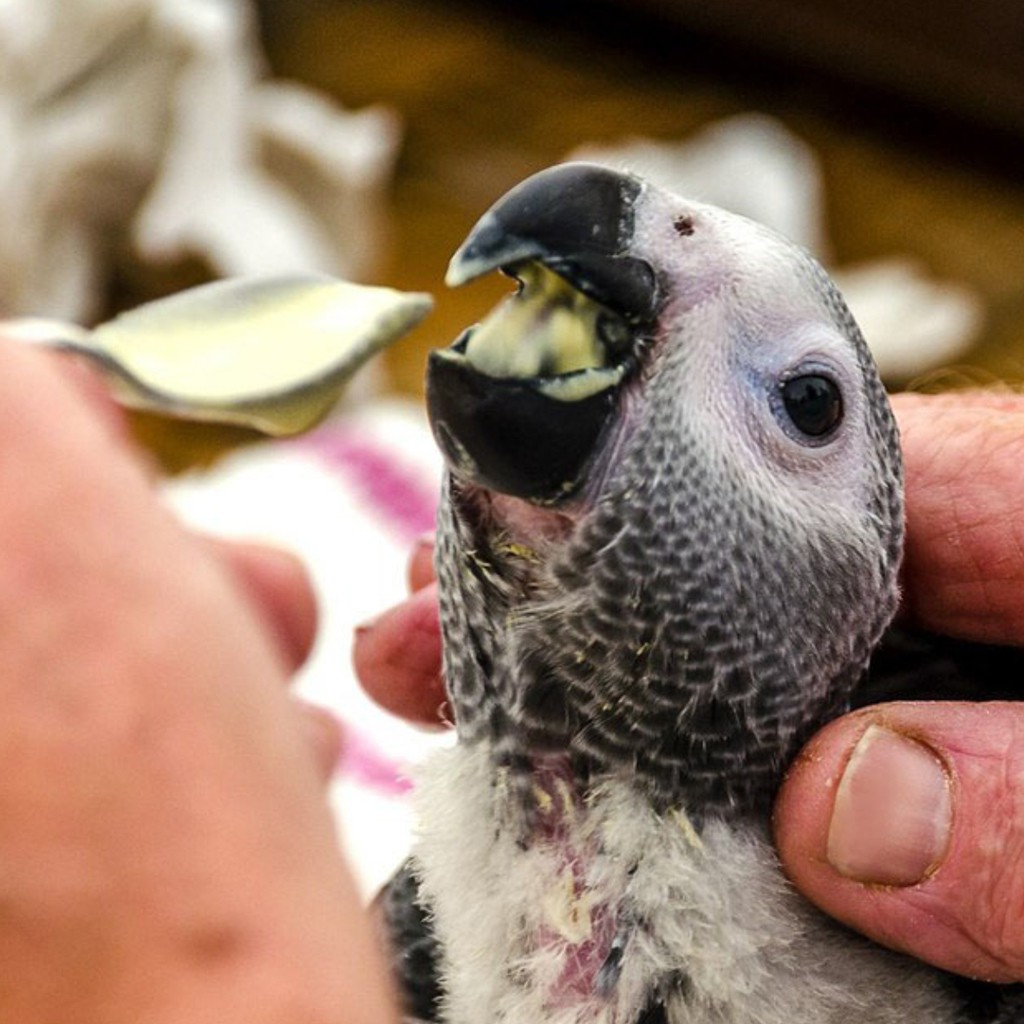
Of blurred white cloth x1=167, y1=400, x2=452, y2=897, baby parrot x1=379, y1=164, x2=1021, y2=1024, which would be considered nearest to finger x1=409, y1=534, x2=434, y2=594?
baby parrot x1=379, y1=164, x2=1021, y2=1024

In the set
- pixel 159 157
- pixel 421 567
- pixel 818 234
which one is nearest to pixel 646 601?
pixel 421 567

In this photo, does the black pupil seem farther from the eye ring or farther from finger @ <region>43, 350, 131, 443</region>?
finger @ <region>43, 350, 131, 443</region>

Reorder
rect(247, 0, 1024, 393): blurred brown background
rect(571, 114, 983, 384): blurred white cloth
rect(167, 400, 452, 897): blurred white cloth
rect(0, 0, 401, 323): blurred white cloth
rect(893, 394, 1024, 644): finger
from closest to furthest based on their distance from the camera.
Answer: rect(893, 394, 1024, 644): finger < rect(167, 400, 452, 897): blurred white cloth < rect(0, 0, 401, 323): blurred white cloth < rect(571, 114, 983, 384): blurred white cloth < rect(247, 0, 1024, 393): blurred brown background

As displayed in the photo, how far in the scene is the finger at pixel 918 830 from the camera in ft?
1.39

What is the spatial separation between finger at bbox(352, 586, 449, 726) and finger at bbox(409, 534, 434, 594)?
0.02 m

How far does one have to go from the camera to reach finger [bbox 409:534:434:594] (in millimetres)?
632

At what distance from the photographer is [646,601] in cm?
38

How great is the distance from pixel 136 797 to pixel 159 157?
54.1 inches

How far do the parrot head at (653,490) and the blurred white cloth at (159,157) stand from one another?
1.03 meters

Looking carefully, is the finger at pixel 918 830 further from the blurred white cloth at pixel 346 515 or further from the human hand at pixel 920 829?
the blurred white cloth at pixel 346 515

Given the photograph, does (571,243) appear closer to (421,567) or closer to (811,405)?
(811,405)

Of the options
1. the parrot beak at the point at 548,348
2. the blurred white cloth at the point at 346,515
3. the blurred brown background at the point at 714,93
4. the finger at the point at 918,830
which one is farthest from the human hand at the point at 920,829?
the blurred brown background at the point at 714,93

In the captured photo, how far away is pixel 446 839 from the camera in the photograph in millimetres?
441

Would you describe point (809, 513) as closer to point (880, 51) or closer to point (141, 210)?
point (141, 210)
